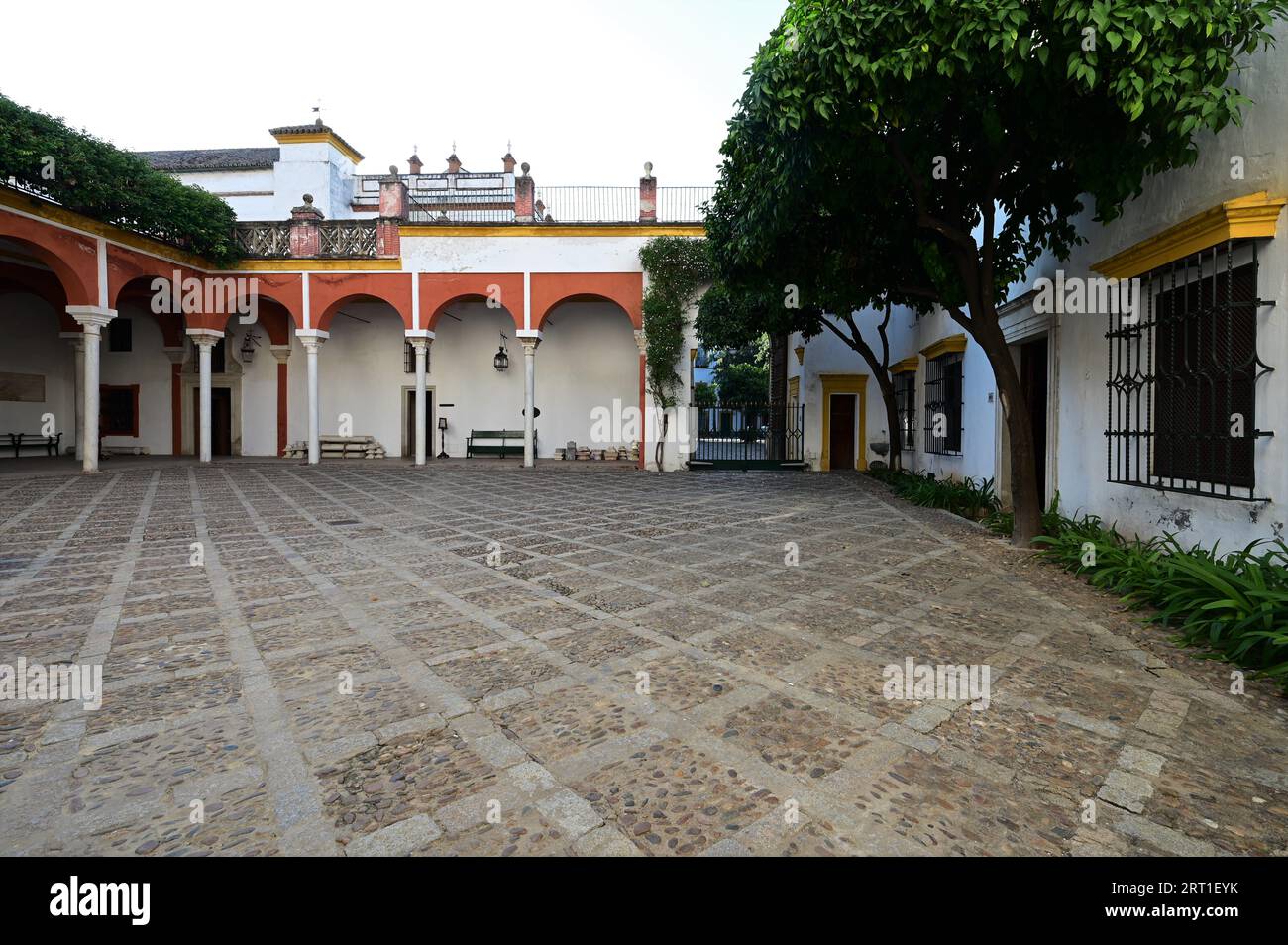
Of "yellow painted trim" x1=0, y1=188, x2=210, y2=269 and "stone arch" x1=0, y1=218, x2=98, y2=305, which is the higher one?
"yellow painted trim" x1=0, y1=188, x2=210, y2=269

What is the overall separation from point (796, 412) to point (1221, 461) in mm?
12688

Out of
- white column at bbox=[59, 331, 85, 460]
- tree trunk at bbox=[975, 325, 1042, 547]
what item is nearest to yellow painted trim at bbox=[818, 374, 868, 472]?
tree trunk at bbox=[975, 325, 1042, 547]

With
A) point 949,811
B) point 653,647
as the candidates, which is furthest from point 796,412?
point 949,811

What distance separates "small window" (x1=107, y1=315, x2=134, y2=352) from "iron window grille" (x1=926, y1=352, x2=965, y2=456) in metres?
22.0

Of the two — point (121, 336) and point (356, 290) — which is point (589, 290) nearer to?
Answer: point (356, 290)

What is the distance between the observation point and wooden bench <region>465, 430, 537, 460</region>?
1881cm

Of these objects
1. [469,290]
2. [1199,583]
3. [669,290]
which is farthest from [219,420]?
[1199,583]

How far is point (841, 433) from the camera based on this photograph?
16891 millimetres

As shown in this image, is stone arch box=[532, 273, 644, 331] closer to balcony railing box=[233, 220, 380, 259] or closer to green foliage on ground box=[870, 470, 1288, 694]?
balcony railing box=[233, 220, 380, 259]

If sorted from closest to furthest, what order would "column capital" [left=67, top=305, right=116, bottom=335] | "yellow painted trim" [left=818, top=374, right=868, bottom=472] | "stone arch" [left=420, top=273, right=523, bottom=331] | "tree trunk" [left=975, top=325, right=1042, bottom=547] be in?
"tree trunk" [left=975, top=325, right=1042, bottom=547] < "column capital" [left=67, top=305, right=116, bottom=335] < "stone arch" [left=420, top=273, right=523, bottom=331] < "yellow painted trim" [left=818, top=374, right=868, bottom=472]

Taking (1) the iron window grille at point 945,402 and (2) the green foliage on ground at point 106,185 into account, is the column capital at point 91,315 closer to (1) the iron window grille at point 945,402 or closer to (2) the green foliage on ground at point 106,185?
(2) the green foliage on ground at point 106,185

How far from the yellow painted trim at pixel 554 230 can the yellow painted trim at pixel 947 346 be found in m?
6.57

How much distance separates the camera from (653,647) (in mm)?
3504
